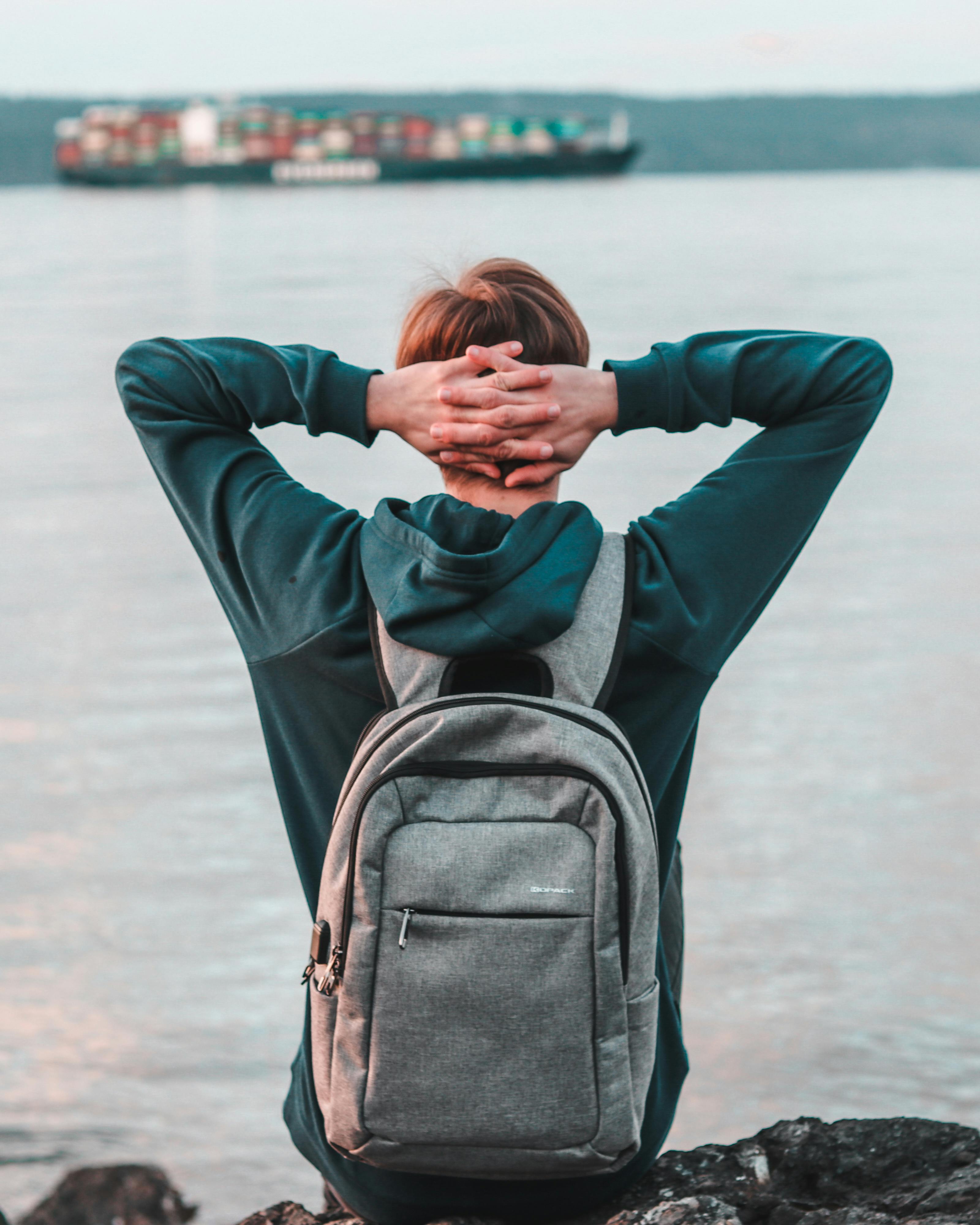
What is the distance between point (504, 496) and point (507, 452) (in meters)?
0.04

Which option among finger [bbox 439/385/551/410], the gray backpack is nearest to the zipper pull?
the gray backpack

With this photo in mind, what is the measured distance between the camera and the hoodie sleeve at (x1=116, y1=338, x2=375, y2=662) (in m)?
1.17

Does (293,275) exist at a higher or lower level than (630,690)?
lower

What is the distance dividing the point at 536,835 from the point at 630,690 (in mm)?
157

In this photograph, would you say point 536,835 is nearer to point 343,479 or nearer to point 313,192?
point 343,479

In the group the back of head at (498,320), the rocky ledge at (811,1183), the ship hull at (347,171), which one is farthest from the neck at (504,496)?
the ship hull at (347,171)

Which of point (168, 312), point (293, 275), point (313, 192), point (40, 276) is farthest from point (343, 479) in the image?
point (313, 192)

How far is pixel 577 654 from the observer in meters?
1.13

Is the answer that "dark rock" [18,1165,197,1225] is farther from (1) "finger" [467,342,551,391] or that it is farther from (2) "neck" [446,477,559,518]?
(1) "finger" [467,342,551,391]

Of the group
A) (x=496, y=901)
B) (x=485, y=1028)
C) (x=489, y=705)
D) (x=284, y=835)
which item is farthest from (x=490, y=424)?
(x=284, y=835)

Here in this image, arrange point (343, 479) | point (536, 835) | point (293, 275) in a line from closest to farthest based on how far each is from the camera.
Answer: point (536, 835), point (343, 479), point (293, 275)

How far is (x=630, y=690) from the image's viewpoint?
46.6 inches

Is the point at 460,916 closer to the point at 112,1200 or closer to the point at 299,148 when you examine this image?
the point at 112,1200

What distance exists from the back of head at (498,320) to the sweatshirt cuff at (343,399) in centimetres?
6
